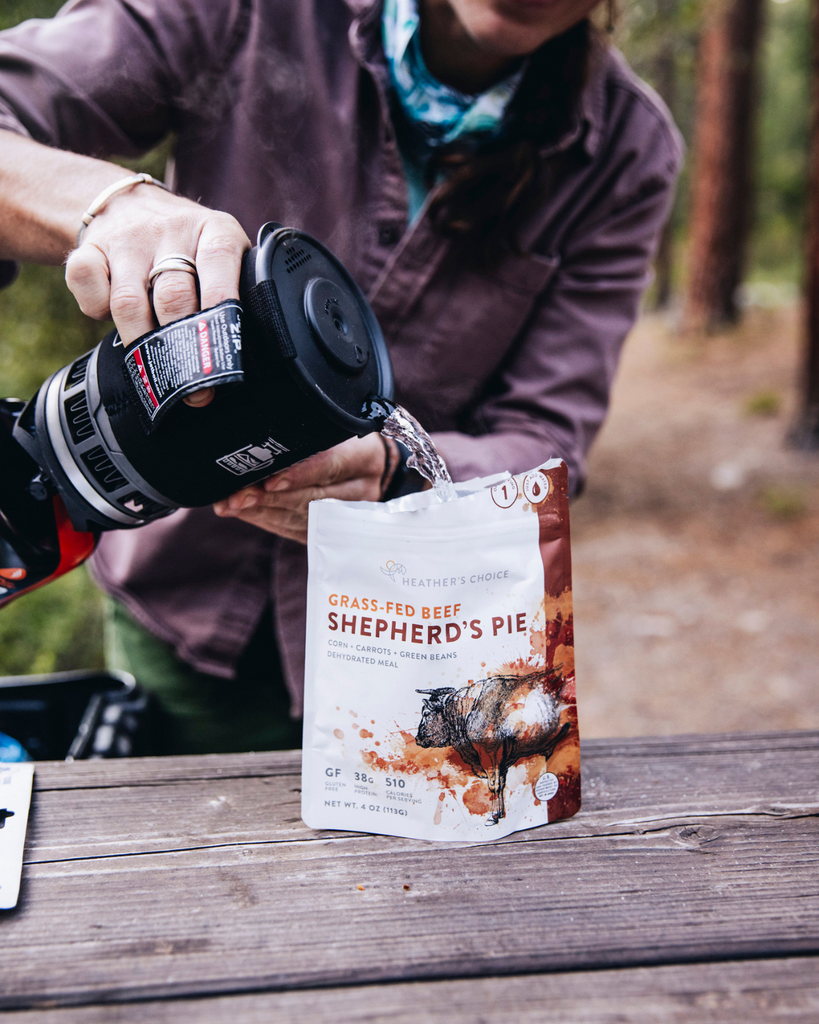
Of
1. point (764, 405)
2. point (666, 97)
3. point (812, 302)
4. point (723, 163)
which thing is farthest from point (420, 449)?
point (666, 97)

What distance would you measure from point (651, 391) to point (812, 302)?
247 cm

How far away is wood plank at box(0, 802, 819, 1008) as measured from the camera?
0.64 meters

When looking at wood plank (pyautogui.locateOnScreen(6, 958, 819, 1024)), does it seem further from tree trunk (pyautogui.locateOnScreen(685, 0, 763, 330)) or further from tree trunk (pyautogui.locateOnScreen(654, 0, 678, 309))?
tree trunk (pyautogui.locateOnScreen(685, 0, 763, 330))

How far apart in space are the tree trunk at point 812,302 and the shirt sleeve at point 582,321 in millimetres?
3889

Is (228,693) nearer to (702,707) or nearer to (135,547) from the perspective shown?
(135,547)

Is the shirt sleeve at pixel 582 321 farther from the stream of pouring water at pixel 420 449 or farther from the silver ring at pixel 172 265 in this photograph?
the silver ring at pixel 172 265

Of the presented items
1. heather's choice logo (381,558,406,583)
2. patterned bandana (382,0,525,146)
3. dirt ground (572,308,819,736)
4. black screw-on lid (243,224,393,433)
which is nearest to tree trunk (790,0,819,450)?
dirt ground (572,308,819,736)

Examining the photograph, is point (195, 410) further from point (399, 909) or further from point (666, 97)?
point (666, 97)

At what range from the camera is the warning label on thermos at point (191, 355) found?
684 millimetres

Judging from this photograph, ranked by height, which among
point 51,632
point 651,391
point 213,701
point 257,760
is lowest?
point 651,391

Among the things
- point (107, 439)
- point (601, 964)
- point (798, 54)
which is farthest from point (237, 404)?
point (798, 54)

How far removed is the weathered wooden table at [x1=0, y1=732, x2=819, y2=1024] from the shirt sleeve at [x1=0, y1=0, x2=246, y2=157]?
0.81 m

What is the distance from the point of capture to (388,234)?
117 centimetres

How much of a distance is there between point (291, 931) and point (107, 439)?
503mm
